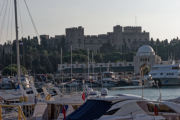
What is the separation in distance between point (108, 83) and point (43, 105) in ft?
230

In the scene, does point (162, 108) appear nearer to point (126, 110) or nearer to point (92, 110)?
point (126, 110)

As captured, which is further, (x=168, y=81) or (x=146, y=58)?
(x=146, y=58)

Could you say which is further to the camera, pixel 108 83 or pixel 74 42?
pixel 74 42

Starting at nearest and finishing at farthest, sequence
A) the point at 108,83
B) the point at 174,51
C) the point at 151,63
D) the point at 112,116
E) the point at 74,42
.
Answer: the point at 112,116 < the point at 108,83 < the point at 151,63 < the point at 174,51 < the point at 74,42

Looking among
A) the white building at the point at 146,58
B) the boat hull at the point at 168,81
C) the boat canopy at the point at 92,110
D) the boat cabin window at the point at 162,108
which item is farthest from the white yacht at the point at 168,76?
the boat canopy at the point at 92,110

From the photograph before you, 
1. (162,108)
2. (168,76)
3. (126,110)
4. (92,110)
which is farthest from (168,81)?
(92,110)

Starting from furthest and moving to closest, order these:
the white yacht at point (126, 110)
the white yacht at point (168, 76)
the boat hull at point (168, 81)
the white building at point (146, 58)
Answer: the white building at point (146, 58)
the boat hull at point (168, 81)
the white yacht at point (168, 76)
the white yacht at point (126, 110)

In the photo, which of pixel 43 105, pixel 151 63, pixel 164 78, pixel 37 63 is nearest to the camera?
pixel 43 105

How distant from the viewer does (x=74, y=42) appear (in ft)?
652

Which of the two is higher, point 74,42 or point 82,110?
point 74,42

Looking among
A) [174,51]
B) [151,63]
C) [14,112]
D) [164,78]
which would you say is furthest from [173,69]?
[174,51]

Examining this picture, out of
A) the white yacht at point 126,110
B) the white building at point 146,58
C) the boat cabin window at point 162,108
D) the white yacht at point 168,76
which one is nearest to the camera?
the white yacht at point 126,110

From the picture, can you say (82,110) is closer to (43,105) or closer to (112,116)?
(112,116)

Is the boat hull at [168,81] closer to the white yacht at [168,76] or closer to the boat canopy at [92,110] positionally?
the white yacht at [168,76]
